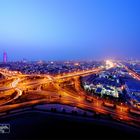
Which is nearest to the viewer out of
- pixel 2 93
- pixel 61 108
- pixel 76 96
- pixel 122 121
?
pixel 122 121

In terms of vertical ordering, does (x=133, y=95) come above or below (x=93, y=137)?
above

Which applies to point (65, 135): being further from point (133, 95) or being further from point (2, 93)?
point (133, 95)

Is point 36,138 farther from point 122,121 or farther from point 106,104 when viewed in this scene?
point 106,104

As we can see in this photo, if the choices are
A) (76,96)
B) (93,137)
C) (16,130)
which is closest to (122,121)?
(93,137)

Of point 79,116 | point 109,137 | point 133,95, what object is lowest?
point 109,137

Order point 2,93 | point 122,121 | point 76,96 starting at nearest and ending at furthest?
point 122,121, point 2,93, point 76,96

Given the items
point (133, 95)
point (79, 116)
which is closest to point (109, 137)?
point (79, 116)

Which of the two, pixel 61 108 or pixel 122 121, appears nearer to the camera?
pixel 122 121
